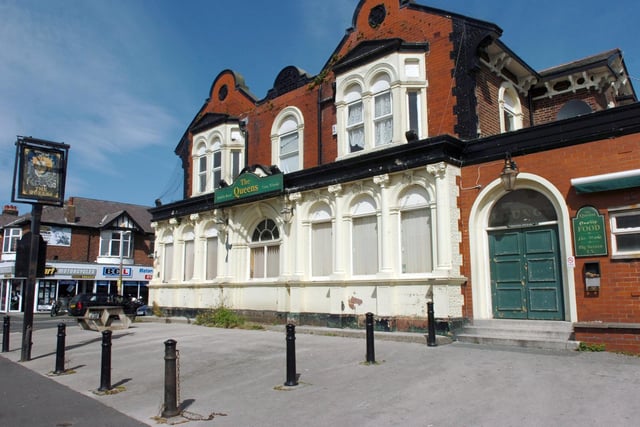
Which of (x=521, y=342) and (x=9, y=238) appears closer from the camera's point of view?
(x=521, y=342)

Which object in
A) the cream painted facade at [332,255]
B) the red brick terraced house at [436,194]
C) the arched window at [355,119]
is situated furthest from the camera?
the arched window at [355,119]

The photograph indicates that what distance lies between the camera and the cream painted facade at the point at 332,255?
12.9 meters

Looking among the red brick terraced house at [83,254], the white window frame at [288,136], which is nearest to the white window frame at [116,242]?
the red brick terraced house at [83,254]

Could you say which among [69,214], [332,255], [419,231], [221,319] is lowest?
[221,319]

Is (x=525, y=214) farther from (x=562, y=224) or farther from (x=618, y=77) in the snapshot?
(x=618, y=77)

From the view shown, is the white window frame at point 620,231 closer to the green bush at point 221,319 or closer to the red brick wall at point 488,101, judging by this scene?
the red brick wall at point 488,101

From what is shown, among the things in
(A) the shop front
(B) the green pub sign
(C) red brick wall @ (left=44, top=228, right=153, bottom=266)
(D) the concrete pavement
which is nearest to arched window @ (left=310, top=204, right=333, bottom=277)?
(D) the concrete pavement

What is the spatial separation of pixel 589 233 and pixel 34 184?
41.8 feet

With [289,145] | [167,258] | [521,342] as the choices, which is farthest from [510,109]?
[167,258]

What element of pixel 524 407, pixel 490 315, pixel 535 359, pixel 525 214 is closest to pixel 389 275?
pixel 490 315

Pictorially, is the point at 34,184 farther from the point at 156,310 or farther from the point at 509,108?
the point at 509,108

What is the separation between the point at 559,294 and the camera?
38.4 ft

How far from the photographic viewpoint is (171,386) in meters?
6.98

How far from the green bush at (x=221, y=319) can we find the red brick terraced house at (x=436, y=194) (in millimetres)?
546
